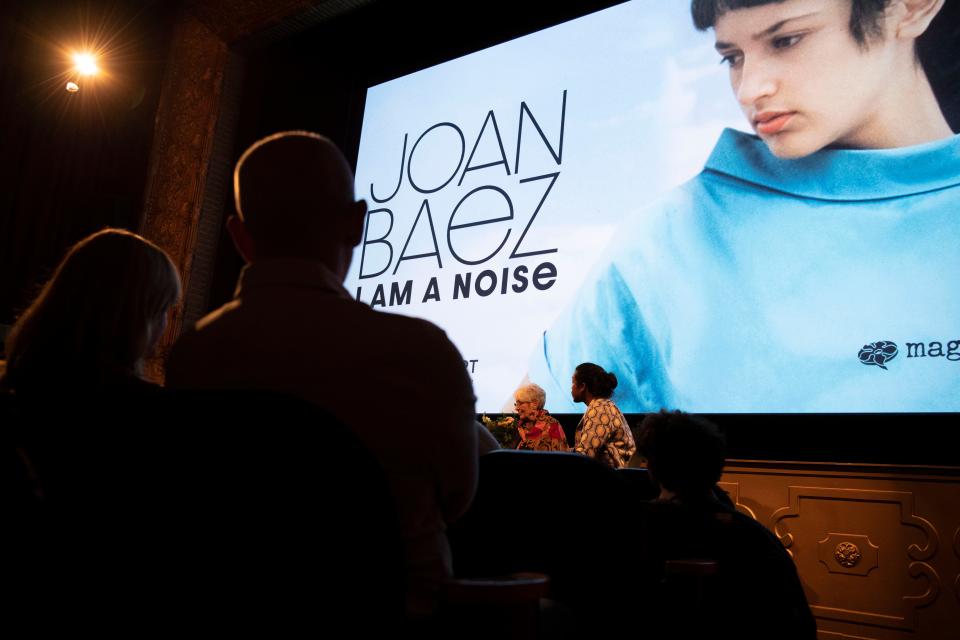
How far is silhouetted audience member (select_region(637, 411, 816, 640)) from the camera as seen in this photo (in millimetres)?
1727

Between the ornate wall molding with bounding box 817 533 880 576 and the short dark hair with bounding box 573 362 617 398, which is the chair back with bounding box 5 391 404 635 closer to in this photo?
the ornate wall molding with bounding box 817 533 880 576

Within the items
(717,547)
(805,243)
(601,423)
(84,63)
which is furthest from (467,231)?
(717,547)

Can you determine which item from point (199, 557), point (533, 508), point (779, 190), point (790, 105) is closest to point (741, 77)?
point (790, 105)

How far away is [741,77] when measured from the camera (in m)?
4.51

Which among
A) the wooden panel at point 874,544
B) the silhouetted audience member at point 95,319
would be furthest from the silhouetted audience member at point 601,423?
the silhouetted audience member at point 95,319

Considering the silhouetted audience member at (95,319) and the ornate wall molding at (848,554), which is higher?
the silhouetted audience member at (95,319)

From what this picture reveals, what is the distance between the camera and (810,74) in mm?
4227

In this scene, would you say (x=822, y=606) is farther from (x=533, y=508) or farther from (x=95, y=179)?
(x=95, y=179)

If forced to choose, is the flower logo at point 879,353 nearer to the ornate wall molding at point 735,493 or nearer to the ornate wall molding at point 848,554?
the ornate wall molding at point 848,554

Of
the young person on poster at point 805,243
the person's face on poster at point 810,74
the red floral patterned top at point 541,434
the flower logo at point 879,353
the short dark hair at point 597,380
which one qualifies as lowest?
the red floral patterned top at point 541,434

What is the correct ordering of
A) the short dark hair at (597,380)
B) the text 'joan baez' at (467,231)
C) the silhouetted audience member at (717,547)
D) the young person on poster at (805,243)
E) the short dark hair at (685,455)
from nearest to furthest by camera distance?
the silhouetted audience member at (717,547) < the short dark hair at (685,455) < the young person on poster at (805,243) < the short dark hair at (597,380) < the text 'joan baez' at (467,231)

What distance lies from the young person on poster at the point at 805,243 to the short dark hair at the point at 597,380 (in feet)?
1.04

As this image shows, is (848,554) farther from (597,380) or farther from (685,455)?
(685,455)

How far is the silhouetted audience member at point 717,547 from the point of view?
5.66ft
